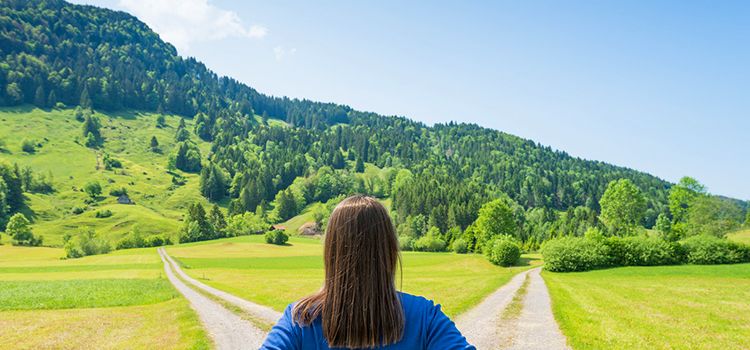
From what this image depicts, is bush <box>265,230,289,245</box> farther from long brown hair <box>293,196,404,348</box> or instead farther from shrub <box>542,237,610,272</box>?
long brown hair <box>293,196,404,348</box>

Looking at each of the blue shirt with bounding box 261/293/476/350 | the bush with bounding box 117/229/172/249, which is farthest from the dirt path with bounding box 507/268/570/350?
the bush with bounding box 117/229/172/249

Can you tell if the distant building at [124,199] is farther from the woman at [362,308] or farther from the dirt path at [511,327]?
the woman at [362,308]

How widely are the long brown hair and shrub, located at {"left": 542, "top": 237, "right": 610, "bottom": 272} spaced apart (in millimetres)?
69044

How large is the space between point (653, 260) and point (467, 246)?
1821 inches

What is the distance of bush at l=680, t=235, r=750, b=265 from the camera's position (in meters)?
58.7

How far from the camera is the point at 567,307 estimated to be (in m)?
27.9

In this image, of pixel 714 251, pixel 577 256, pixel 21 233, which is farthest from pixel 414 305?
pixel 21 233

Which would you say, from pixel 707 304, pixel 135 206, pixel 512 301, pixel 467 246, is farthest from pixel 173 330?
pixel 135 206

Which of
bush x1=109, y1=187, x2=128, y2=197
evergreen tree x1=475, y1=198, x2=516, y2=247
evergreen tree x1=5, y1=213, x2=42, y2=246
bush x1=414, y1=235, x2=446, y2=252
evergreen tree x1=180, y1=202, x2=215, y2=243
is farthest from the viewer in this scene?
bush x1=109, y1=187, x2=128, y2=197

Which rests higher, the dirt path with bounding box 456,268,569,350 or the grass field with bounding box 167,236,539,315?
the dirt path with bounding box 456,268,569,350

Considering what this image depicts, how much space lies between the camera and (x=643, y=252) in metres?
62.6

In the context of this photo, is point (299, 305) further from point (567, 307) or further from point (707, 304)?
point (707, 304)

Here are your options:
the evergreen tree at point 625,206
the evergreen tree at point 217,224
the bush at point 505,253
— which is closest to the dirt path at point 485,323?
the bush at point 505,253

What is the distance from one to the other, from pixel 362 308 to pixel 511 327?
830 inches
